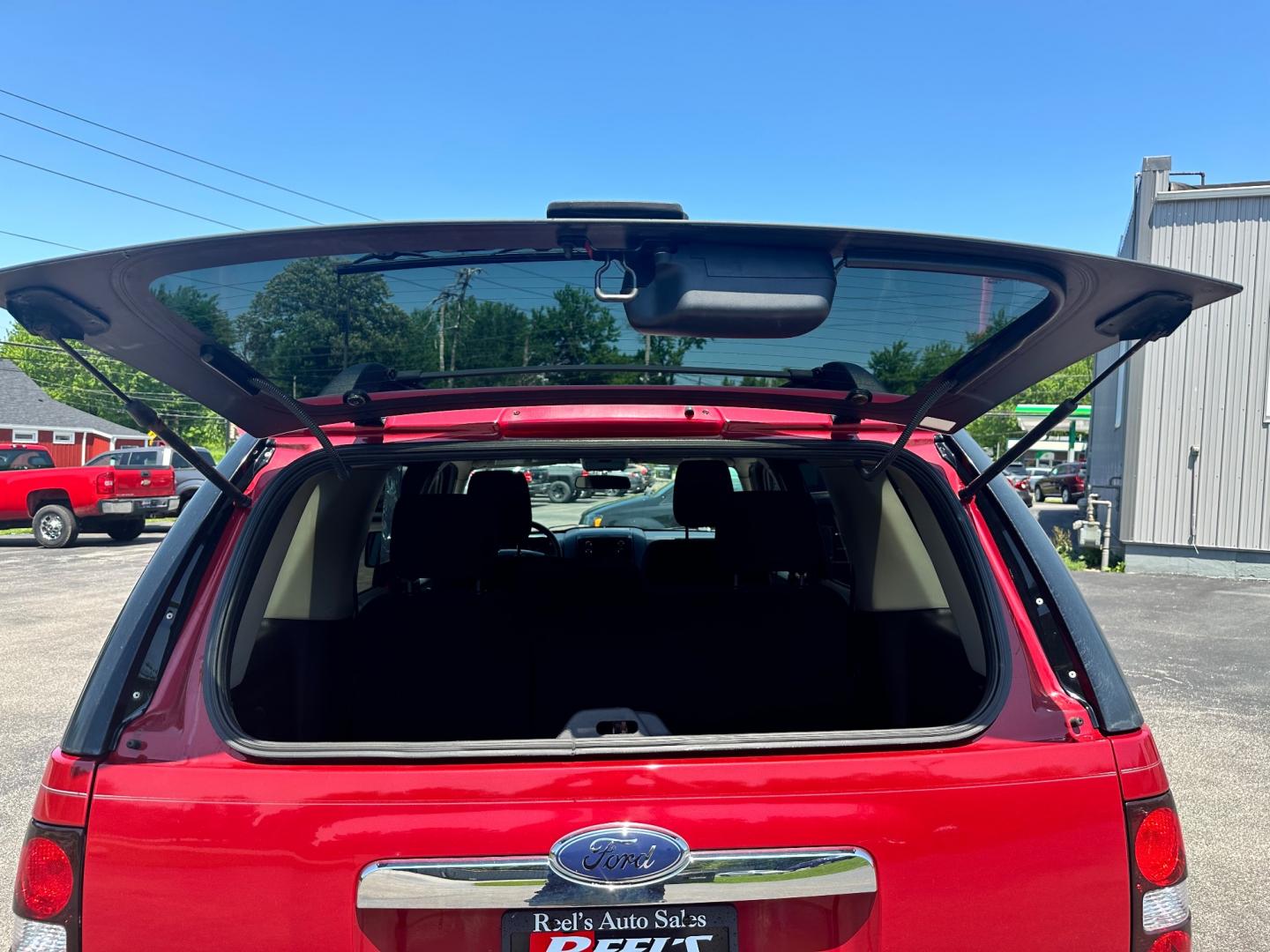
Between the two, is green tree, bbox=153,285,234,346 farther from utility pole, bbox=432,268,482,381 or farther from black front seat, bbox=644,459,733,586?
black front seat, bbox=644,459,733,586

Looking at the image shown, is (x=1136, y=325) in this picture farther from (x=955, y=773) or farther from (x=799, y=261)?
(x=955, y=773)

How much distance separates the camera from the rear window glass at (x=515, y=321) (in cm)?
159

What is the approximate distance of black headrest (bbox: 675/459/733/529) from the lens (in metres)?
3.42

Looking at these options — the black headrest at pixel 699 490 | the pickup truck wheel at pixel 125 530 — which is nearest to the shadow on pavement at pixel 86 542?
the pickup truck wheel at pixel 125 530

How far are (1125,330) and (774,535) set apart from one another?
1109mm

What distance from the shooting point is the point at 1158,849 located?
1483mm

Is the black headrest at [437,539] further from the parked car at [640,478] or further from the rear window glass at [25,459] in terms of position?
the rear window glass at [25,459]

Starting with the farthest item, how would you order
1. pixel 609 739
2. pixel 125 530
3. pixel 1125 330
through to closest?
pixel 125 530
pixel 1125 330
pixel 609 739

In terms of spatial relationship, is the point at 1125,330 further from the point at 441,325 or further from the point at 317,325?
the point at 317,325

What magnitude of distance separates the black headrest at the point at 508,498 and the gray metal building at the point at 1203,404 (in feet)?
36.0

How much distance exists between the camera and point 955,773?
1.46 metres

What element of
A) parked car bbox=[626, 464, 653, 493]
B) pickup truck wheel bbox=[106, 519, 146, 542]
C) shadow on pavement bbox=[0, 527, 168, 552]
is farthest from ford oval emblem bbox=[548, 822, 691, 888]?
pickup truck wheel bbox=[106, 519, 146, 542]

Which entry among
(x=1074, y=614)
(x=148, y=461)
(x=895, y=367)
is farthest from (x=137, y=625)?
(x=148, y=461)

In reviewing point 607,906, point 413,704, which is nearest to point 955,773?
point 607,906
